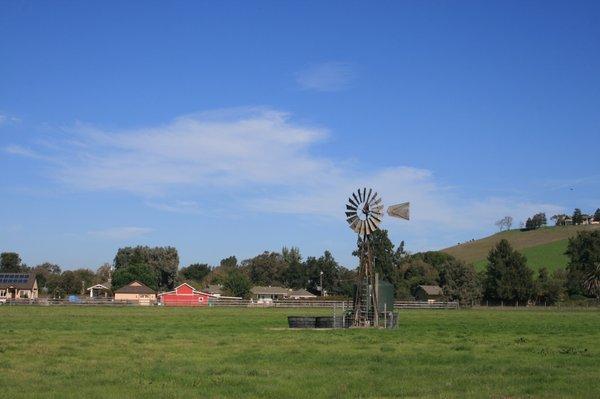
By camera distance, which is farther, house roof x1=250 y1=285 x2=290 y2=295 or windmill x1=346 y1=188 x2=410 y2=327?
house roof x1=250 y1=285 x2=290 y2=295

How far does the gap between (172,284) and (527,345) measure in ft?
492

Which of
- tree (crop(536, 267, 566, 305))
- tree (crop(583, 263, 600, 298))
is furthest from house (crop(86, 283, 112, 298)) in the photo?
tree (crop(583, 263, 600, 298))

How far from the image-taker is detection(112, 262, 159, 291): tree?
497ft

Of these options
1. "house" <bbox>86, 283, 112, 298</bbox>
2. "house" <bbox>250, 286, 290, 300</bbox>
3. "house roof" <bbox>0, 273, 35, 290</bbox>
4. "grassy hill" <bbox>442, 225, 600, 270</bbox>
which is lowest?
"house" <bbox>250, 286, 290, 300</bbox>

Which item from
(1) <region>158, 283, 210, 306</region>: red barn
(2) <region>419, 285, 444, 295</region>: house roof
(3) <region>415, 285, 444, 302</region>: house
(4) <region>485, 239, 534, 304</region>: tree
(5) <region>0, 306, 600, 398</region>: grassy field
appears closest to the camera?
(5) <region>0, 306, 600, 398</region>: grassy field

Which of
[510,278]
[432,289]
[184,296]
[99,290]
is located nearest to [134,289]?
[184,296]

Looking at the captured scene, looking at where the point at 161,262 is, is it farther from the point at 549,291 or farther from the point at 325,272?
the point at 549,291

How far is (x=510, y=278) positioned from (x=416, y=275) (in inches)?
1660

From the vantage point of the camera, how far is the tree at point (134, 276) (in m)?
152

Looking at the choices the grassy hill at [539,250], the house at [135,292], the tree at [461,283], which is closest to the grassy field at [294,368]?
the tree at [461,283]

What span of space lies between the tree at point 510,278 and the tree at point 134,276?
2854 inches

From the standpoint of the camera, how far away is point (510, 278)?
4643 inches

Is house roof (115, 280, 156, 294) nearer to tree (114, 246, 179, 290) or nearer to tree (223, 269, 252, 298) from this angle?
tree (223, 269, 252, 298)

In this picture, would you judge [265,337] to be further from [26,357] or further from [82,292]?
[82,292]
